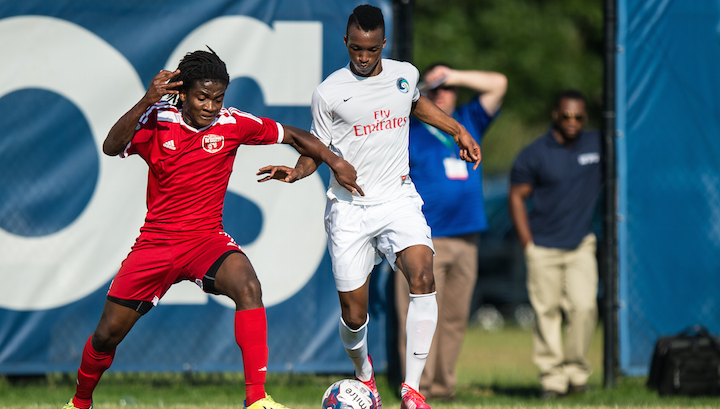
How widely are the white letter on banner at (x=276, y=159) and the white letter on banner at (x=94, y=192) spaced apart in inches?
24.6

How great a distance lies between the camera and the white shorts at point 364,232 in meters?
5.82

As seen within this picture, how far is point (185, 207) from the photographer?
5.54 metres

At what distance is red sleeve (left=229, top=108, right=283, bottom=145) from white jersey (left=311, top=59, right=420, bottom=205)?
336 mm

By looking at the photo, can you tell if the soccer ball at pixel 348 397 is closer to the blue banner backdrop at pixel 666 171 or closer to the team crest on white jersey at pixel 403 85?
the team crest on white jersey at pixel 403 85

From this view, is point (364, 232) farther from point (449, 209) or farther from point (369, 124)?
point (449, 209)

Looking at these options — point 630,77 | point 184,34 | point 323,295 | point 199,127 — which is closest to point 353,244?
point 199,127

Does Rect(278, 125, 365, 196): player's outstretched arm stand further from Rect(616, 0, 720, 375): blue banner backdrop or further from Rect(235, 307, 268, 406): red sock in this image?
Rect(616, 0, 720, 375): blue banner backdrop

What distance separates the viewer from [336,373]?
7.68 meters

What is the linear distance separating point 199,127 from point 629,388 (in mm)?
4593

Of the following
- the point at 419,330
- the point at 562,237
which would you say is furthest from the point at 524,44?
the point at 419,330

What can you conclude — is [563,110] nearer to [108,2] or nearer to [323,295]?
[323,295]

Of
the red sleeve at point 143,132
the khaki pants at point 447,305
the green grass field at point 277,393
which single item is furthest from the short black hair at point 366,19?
the green grass field at point 277,393

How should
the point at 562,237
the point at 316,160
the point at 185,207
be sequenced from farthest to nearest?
the point at 562,237, the point at 316,160, the point at 185,207

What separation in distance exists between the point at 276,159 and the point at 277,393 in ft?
6.85
